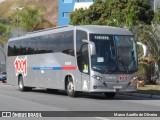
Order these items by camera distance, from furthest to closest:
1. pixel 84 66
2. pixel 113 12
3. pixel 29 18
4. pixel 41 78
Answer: pixel 29 18
pixel 113 12
pixel 41 78
pixel 84 66

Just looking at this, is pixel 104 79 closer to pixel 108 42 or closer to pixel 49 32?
pixel 108 42

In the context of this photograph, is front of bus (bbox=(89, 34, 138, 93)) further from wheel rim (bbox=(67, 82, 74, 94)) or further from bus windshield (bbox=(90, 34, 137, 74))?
wheel rim (bbox=(67, 82, 74, 94))

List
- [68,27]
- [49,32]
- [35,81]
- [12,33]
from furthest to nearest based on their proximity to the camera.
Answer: [12,33] < [35,81] < [49,32] < [68,27]

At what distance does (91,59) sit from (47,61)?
5287 mm

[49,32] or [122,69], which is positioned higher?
[49,32]

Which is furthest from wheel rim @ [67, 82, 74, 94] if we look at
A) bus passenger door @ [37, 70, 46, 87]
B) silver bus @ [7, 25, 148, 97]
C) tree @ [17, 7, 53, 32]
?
tree @ [17, 7, 53, 32]

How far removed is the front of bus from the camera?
22.9m

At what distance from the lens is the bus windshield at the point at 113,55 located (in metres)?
22.9

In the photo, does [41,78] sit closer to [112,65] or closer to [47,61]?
[47,61]

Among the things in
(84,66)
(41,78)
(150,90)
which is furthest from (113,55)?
(41,78)

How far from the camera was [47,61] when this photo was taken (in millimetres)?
27641

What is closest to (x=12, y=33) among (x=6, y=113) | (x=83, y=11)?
(x=83, y=11)

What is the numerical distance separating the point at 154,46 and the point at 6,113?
2043 cm

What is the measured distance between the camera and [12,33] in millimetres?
72312
